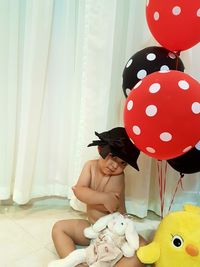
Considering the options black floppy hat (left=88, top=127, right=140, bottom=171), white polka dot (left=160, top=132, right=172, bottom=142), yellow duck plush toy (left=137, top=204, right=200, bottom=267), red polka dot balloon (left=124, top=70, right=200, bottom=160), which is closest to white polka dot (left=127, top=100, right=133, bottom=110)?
red polka dot balloon (left=124, top=70, right=200, bottom=160)

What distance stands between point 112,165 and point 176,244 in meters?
0.34

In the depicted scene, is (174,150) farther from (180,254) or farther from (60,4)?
(60,4)

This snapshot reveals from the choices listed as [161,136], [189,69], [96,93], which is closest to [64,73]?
[96,93]

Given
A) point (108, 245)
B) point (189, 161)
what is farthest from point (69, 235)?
point (189, 161)

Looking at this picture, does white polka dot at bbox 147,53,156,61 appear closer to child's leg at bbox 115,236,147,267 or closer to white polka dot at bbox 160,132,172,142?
white polka dot at bbox 160,132,172,142

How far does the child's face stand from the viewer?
123cm

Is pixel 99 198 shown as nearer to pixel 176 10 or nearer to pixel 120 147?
pixel 120 147

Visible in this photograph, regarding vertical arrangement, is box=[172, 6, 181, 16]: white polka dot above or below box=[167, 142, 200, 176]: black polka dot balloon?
above

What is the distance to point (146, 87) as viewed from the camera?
896mm

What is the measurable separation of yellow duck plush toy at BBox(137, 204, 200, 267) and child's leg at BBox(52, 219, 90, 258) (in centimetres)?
24

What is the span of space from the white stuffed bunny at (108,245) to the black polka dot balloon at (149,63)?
1.49 feet

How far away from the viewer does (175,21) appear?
0.97 meters

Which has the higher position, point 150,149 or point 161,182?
point 150,149

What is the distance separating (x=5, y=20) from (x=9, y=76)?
0.68 feet
